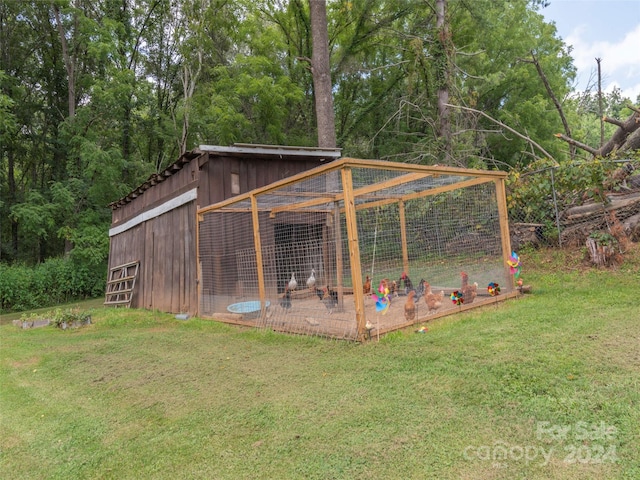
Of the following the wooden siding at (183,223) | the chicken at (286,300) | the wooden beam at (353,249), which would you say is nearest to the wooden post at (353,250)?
the wooden beam at (353,249)

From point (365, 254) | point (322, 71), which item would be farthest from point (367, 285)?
point (322, 71)

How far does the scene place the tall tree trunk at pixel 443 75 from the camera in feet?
34.9

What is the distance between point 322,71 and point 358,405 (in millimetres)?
9312

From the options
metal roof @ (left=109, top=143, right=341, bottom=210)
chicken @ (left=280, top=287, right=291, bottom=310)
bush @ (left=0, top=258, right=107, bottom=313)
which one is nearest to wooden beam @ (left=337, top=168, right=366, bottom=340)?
chicken @ (left=280, top=287, right=291, bottom=310)

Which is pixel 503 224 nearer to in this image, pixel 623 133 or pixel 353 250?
pixel 353 250

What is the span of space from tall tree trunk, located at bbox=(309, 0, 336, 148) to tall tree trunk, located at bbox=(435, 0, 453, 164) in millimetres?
3003

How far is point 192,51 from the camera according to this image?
19484mm

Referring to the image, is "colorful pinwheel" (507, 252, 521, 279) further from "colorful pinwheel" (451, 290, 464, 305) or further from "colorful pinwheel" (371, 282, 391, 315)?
"colorful pinwheel" (371, 282, 391, 315)

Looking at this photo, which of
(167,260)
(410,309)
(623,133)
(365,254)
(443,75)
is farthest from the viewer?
(443,75)

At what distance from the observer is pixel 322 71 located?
33.7 ft

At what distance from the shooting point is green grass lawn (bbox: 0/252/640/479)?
1988mm

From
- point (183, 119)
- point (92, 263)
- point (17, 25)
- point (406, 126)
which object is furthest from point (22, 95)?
point (406, 126)

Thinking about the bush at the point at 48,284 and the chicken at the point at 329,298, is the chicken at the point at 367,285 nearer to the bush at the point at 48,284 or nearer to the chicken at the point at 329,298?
the chicken at the point at 329,298

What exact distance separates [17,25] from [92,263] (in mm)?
11647
